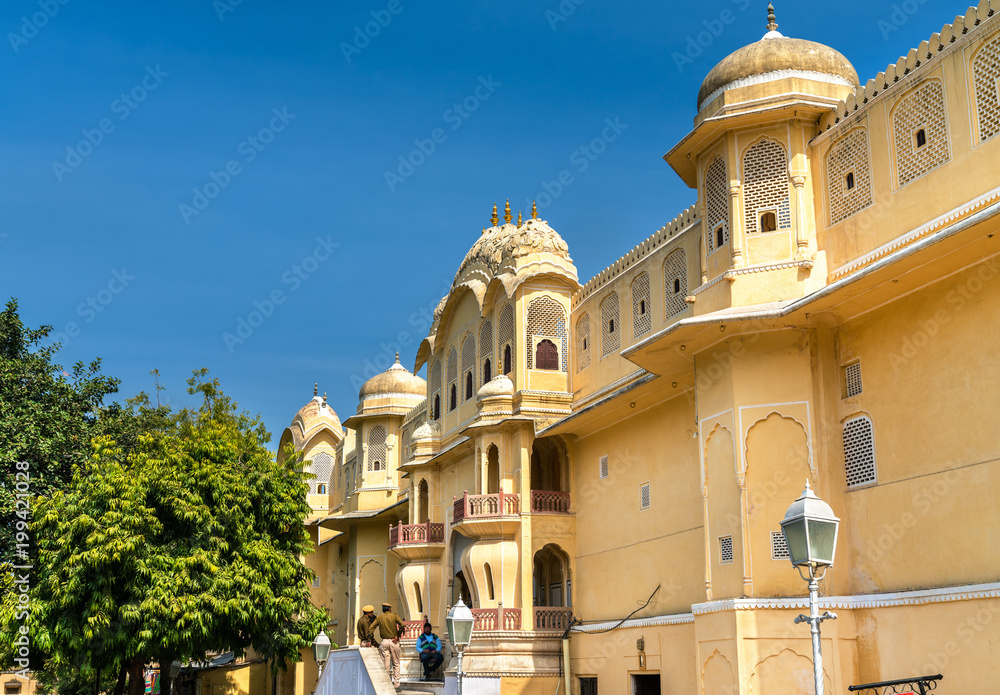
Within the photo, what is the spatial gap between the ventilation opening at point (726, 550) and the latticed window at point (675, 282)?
4687 millimetres

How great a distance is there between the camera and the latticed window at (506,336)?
22.1 meters

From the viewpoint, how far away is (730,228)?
48.1 feet

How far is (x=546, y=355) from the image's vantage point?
71.7ft

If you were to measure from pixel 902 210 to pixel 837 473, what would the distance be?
3429 mm

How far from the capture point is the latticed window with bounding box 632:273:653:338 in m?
18.8

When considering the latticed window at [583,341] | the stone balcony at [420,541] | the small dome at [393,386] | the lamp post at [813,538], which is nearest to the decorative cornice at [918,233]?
the lamp post at [813,538]

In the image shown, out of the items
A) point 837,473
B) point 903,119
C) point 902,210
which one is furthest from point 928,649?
point 903,119

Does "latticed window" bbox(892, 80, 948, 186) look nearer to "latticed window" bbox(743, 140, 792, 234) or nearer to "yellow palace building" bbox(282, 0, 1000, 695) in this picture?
"yellow palace building" bbox(282, 0, 1000, 695)

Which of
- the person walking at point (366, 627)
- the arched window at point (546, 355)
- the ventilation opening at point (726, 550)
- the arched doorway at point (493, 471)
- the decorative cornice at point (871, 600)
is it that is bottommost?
the person walking at point (366, 627)

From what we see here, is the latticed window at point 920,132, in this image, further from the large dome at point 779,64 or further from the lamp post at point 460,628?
the lamp post at point 460,628

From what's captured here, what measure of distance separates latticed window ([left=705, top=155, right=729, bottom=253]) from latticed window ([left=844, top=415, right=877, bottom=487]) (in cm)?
Answer: 316

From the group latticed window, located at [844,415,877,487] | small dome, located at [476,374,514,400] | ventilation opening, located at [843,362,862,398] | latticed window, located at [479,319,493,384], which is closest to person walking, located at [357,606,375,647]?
small dome, located at [476,374,514,400]

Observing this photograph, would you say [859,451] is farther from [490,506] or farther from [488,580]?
[488,580]

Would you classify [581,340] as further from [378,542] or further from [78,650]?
[378,542]
